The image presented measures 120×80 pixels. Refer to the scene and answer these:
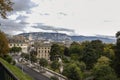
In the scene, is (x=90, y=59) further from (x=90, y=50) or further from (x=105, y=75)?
(x=105, y=75)

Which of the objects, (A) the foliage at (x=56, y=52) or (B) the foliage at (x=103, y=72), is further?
(A) the foliage at (x=56, y=52)

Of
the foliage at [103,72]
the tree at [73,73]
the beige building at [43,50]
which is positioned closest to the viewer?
the foliage at [103,72]

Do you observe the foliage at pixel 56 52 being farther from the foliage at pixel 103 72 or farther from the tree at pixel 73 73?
the foliage at pixel 103 72

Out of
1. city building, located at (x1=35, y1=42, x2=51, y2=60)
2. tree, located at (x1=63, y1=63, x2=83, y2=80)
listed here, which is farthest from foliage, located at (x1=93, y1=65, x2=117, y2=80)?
city building, located at (x1=35, y1=42, x2=51, y2=60)

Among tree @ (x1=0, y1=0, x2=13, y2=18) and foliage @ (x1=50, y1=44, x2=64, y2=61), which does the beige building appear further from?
tree @ (x1=0, y1=0, x2=13, y2=18)

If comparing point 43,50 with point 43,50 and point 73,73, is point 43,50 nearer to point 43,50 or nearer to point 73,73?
point 43,50

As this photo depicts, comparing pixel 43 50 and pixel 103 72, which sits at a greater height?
pixel 103 72

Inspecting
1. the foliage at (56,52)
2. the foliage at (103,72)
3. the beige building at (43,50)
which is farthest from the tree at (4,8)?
the beige building at (43,50)

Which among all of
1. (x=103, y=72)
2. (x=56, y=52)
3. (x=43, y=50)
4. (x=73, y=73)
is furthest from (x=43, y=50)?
(x=103, y=72)

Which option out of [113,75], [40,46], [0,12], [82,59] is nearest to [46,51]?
[40,46]

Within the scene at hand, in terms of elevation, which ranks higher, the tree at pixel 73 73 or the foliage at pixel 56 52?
the foliage at pixel 56 52

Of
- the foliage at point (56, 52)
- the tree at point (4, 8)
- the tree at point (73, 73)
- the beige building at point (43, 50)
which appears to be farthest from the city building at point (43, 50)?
the tree at point (4, 8)

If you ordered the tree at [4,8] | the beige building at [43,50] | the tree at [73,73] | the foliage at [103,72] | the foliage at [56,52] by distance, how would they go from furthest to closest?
the beige building at [43,50], the foliage at [56,52], the tree at [73,73], the foliage at [103,72], the tree at [4,8]

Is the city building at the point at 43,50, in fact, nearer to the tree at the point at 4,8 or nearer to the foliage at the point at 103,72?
the foliage at the point at 103,72
